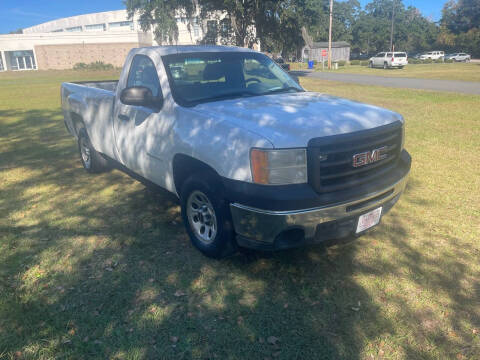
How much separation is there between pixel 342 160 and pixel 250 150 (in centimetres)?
75

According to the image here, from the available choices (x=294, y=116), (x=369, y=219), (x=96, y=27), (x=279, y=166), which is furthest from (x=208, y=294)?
(x=96, y=27)

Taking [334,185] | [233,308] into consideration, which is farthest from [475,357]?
[233,308]

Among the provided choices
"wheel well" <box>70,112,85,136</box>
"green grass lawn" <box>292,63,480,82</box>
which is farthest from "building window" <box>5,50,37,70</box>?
"wheel well" <box>70,112,85,136</box>

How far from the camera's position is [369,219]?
333 cm

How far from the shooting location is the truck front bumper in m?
2.89

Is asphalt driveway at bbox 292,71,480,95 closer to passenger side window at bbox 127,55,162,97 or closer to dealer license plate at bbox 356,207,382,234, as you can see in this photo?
dealer license plate at bbox 356,207,382,234

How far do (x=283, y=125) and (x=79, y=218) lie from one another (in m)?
3.02

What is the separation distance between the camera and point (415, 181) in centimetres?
587

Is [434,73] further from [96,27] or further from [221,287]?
[96,27]

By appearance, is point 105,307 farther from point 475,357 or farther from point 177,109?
point 475,357

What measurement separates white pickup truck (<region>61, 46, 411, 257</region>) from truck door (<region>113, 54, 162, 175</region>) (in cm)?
1

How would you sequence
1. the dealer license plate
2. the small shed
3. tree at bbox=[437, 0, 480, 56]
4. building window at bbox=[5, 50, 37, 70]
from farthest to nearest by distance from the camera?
the small shed
tree at bbox=[437, 0, 480, 56]
building window at bbox=[5, 50, 37, 70]
the dealer license plate

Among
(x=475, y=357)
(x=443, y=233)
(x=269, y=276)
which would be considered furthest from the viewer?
(x=443, y=233)

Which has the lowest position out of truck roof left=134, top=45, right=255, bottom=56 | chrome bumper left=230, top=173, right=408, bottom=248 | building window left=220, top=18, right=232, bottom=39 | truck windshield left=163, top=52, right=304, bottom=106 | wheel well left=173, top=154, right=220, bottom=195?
chrome bumper left=230, top=173, right=408, bottom=248
